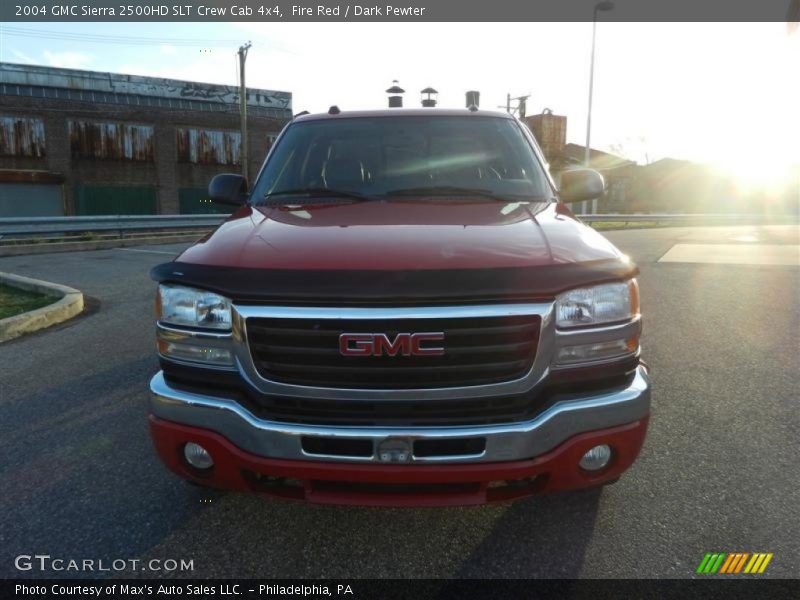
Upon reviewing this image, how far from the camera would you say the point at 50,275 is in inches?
370

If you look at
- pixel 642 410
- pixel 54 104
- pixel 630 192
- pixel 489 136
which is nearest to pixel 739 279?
pixel 489 136

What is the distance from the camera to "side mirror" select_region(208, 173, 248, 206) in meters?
3.56

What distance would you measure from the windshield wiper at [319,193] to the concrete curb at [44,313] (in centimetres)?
385

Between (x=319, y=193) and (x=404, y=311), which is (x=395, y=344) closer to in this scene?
(x=404, y=311)

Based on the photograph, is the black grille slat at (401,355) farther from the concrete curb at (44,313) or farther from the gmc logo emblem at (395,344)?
the concrete curb at (44,313)

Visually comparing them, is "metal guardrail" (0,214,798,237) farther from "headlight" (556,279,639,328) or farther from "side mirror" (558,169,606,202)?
"headlight" (556,279,639,328)

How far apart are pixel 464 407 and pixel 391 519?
794mm

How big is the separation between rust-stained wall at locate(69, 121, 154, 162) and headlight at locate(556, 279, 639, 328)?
33482mm

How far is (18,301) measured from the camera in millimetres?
6777

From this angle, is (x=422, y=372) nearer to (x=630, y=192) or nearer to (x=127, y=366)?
(x=127, y=366)

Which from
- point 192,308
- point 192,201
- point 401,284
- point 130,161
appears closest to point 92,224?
point 192,308

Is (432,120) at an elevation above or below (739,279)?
above

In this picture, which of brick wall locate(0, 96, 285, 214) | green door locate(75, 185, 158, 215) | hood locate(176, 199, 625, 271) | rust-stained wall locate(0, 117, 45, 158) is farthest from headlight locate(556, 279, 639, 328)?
rust-stained wall locate(0, 117, 45, 158)

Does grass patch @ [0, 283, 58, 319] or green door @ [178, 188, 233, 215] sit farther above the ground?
green door @ [178, 188, 233, 215]
